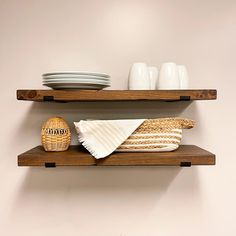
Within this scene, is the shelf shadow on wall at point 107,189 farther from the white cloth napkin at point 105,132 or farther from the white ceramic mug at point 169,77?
the white ceramic mug at point 169,77

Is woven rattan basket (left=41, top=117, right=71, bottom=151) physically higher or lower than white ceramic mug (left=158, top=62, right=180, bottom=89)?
lower

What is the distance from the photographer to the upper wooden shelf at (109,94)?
2.95 ft

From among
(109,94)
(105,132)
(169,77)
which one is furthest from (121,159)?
(169,77)

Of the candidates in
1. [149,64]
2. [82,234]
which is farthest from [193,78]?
[82,234]

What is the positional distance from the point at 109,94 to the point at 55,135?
240mm

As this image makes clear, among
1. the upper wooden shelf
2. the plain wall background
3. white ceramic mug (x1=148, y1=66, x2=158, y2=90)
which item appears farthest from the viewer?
the plain wall background

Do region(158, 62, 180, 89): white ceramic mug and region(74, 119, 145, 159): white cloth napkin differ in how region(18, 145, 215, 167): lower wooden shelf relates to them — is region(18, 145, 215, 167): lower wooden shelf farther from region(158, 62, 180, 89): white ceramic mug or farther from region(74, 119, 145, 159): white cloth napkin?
region(158, 62, 180, 89): white ceramic mug

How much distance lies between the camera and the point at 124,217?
1.15m

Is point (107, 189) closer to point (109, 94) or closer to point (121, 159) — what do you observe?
point (121, 159)

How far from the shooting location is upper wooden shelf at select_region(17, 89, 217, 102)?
898 mm

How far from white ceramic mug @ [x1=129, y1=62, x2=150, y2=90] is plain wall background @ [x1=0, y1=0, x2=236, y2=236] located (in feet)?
0.52

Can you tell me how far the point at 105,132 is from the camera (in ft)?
3.06

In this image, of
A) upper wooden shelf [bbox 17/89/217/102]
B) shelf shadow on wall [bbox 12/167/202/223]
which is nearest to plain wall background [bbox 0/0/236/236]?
shelf shadow on wall [bbox 12/167/202/223]

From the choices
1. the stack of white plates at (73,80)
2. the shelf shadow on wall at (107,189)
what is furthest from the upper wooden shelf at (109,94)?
the shelf shadow on wall at (107,189)
